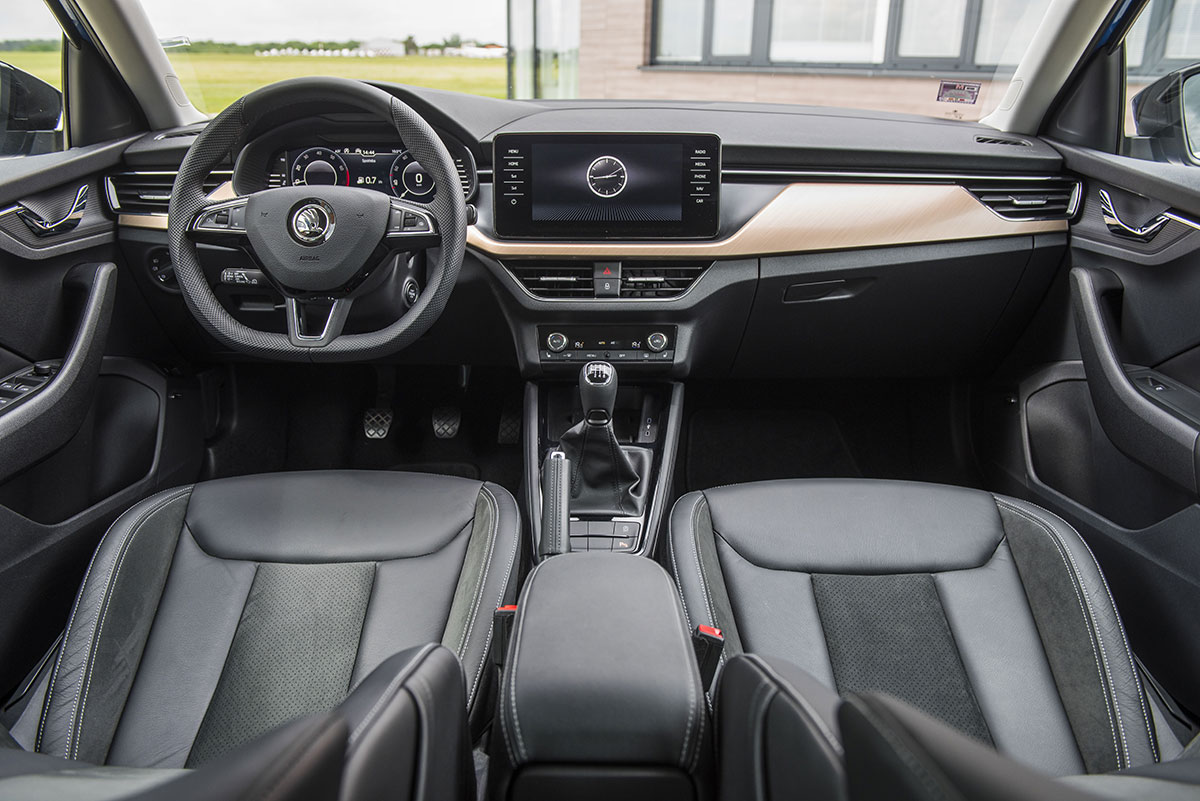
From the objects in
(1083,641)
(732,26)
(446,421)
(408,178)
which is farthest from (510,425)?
(732,26)

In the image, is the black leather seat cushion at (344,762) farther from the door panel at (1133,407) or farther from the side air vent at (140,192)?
the side air vent at (140,192)

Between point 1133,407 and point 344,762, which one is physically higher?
point 344,762

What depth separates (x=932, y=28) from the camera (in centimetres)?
414

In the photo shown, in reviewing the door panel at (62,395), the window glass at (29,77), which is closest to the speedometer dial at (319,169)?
the door panel at (62,395)

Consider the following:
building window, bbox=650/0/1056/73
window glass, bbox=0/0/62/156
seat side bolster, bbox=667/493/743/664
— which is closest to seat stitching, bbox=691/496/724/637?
seat side bolster, bbox=667/493/743/664

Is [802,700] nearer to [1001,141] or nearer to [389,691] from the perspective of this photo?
[389,691]

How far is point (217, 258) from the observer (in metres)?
1.78

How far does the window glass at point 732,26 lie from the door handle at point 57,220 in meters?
4.20

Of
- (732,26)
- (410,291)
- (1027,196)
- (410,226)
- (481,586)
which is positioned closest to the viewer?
(481,586)

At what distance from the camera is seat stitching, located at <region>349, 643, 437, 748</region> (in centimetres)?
56

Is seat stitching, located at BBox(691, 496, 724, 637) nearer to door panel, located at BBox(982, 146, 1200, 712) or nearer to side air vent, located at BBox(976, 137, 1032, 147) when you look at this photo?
door panel, located at BBox(982, 146, 1200, 712)

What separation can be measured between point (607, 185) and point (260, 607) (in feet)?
3.56

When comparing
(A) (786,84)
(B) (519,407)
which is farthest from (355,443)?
(A) (786,84)

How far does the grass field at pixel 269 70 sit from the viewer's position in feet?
5.89
